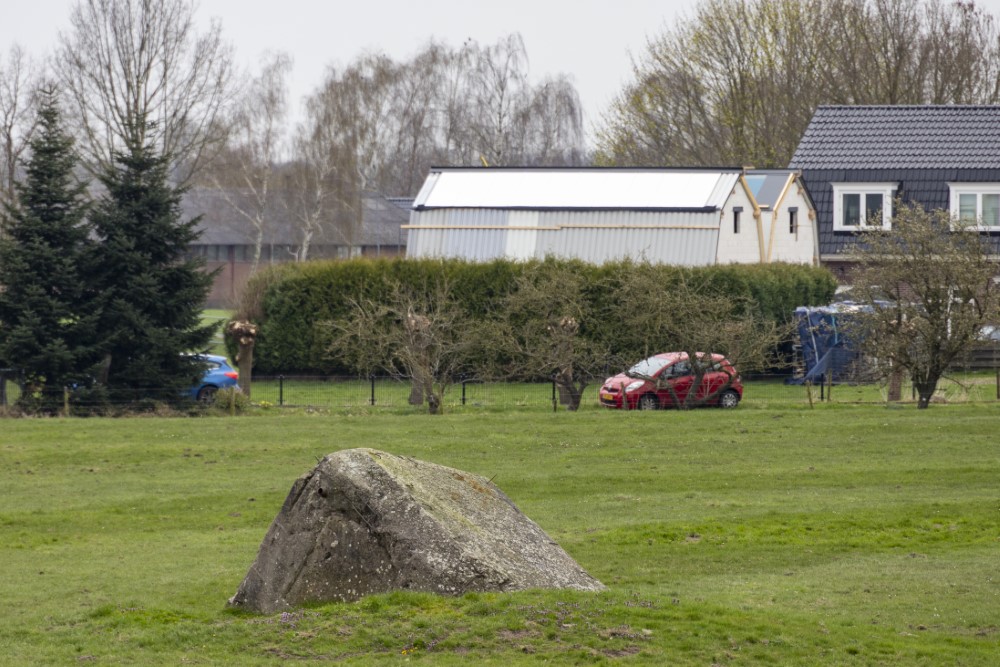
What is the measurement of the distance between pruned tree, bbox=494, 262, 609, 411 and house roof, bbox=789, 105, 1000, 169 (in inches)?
685

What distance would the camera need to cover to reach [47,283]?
2903 centimetres

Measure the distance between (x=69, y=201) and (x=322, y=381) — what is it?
7954mm

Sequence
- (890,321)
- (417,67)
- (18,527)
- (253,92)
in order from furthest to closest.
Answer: (417,67)
(253,92)
(890,321)
(18,527)

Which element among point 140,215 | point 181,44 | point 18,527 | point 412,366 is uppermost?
point 181,44

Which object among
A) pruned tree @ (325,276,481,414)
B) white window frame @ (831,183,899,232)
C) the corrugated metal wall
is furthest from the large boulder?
white window frame @ (831,183,899,232)

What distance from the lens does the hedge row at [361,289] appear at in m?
35.8

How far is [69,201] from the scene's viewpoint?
29828 mm

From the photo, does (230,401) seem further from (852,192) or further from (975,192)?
(975,192)

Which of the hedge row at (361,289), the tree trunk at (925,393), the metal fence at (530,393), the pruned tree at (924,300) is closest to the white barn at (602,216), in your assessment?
the hedge row at (361,289)

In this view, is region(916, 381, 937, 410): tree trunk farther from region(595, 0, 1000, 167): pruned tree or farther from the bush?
region(595, 0, 1000, 167): pruned tree

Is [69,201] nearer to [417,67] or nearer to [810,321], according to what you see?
[810,321]

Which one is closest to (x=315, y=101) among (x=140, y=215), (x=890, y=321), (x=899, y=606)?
(x=140, y=215)

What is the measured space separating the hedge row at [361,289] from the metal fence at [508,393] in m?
2.26

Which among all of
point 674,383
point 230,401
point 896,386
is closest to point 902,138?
point 896,386
